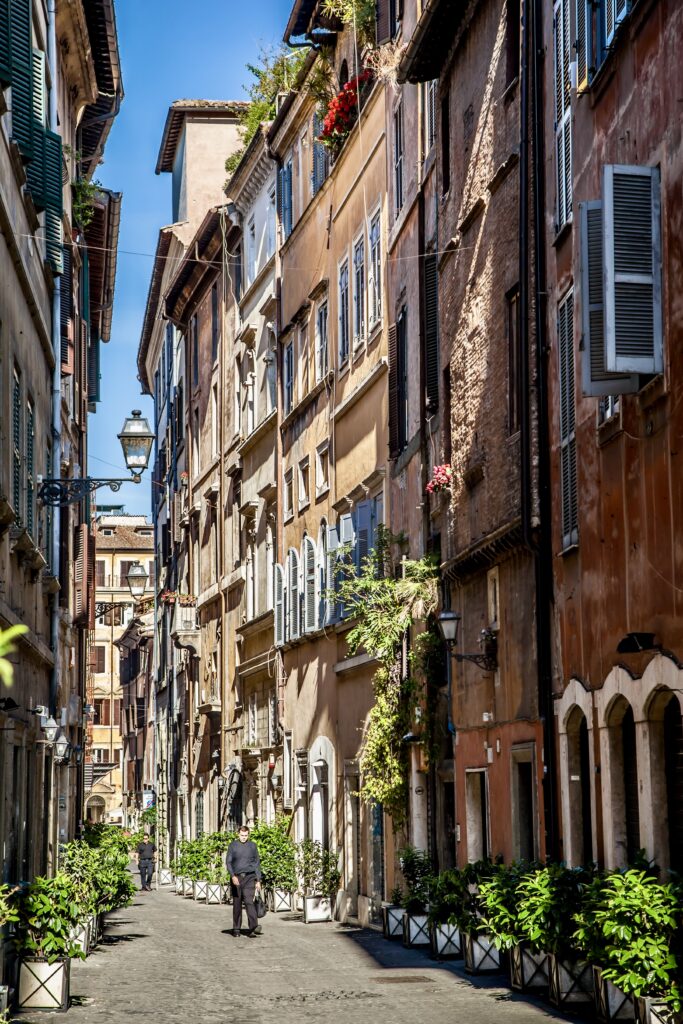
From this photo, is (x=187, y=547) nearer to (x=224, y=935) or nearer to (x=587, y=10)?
(x=224, y=935)

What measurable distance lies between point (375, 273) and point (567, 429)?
38.8 ft

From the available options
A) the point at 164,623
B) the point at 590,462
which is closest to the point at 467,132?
the point at 590,462

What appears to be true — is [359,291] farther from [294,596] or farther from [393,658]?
[393,658]

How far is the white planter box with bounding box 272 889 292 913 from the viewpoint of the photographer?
101 feet

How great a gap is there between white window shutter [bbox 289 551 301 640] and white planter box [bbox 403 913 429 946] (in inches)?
454

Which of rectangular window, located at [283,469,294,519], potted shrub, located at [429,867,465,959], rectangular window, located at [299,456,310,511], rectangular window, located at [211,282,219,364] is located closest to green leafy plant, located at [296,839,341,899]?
rectangular window, located at [299,456,310,511]

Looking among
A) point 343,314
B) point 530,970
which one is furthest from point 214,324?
→ point 530,970

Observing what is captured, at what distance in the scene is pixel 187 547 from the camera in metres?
51.5

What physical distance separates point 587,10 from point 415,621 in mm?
10097

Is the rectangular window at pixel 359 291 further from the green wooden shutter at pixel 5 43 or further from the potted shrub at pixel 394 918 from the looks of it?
the green wooden shutter at pixel 5 43

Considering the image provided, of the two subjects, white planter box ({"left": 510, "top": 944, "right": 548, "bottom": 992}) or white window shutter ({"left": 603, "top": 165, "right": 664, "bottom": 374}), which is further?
white planter box ({"left": 510, "top": 944, "right": 548, "bottom": 992})

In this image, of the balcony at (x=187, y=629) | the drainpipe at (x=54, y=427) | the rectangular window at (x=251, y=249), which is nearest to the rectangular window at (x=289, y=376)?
the rectangular window at (x=251, y=249)

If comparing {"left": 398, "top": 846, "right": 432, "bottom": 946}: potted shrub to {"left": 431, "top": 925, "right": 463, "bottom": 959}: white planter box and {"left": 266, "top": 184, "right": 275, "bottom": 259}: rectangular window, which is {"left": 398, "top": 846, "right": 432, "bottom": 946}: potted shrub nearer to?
{"left": 431, "top": 925, "right": 463, "bottom": 959}: white planter box

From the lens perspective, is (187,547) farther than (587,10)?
Yes
